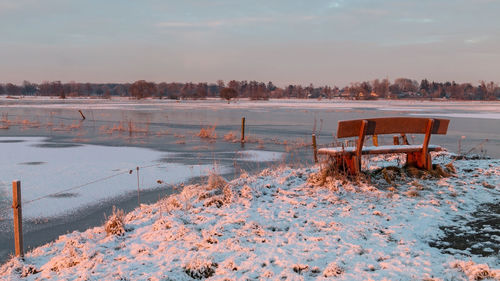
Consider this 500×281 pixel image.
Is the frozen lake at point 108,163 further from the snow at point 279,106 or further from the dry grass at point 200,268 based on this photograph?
the snow at point 279,106

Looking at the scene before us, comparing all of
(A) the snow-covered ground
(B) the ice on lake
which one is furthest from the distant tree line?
(B) the ice on lake

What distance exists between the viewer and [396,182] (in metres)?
6.94

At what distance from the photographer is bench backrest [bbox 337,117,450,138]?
6938 millimetres

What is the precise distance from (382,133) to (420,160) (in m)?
0.93

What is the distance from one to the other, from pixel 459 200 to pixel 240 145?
11.7 m

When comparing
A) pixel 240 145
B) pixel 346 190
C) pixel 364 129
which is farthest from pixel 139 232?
pixel 240 145

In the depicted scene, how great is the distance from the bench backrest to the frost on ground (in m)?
0.77

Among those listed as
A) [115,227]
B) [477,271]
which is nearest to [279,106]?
[115,227]

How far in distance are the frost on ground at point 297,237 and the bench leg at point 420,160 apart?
0.21 m

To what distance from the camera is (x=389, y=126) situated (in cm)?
724

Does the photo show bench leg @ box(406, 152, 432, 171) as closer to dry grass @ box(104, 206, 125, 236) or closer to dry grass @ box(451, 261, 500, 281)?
dry grass @ box(451, 261, 500, 281)

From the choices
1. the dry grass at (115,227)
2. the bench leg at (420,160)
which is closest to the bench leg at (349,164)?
the bench leg at (420,160)

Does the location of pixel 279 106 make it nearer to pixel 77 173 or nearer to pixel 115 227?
pixel 77 173

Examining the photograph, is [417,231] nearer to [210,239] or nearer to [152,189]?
[210,239]
